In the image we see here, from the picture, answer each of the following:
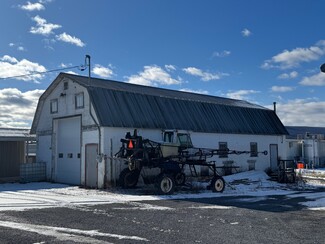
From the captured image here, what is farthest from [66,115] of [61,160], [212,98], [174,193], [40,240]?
[40,240]

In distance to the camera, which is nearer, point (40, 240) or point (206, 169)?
point (40, 240)

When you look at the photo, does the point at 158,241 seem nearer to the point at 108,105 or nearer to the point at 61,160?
the point at 108,105

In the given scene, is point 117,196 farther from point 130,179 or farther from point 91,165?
point 91,165

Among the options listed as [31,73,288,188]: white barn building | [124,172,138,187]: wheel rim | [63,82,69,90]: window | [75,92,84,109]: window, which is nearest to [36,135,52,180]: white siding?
[31,73,288,188]: white barn building

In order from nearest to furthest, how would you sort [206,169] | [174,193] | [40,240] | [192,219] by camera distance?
[40,240]
[192,219]
[174,193]
[206,169]

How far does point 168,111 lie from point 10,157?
12368 millimetres

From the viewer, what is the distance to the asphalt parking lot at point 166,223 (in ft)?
28.8

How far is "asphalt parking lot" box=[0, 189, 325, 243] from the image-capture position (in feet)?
28.8

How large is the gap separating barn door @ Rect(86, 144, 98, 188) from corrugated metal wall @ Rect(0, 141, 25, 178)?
8.94 m

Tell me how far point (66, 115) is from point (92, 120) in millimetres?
3337

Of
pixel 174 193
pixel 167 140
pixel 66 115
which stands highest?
pixel 66 115

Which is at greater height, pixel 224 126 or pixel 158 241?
pixel 224 126

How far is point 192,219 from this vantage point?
450 inches

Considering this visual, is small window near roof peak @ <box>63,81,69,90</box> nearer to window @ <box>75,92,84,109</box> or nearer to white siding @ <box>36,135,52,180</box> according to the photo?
window @ <box>75,92,84,109</box>
